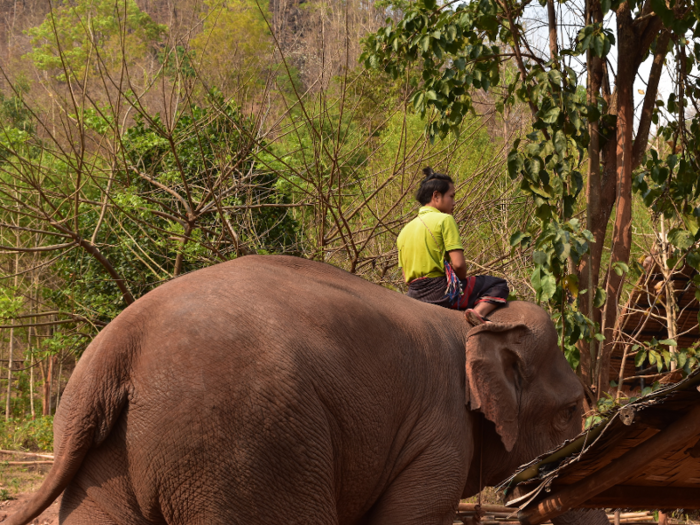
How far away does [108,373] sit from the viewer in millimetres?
2557

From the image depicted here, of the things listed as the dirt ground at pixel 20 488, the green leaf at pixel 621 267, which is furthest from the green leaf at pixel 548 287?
the dirt ground at pixel 20 488

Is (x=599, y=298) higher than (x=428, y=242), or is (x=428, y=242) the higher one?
(x=428, y=242)

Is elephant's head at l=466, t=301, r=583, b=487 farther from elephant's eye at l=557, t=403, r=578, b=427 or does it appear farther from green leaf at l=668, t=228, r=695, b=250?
green leaf at l=668, t=228, r=695, b=250

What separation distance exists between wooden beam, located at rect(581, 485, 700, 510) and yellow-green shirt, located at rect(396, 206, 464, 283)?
5.26 feet

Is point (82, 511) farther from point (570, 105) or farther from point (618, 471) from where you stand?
point (570, 105)

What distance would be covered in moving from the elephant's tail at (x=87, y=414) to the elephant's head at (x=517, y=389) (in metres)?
A: 1.77

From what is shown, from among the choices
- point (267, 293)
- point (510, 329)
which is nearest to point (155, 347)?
point (267, 293)

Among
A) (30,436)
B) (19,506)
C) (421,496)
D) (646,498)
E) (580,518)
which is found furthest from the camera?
(30,436)

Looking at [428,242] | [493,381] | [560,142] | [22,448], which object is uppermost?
[560,142]

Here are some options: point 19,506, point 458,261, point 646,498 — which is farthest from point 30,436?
point 646,498

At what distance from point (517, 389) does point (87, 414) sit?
2328 mm

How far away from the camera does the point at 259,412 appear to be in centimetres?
256

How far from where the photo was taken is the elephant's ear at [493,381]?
11.9ft

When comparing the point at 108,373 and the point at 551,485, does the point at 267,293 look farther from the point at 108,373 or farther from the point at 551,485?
the point at 551,485
